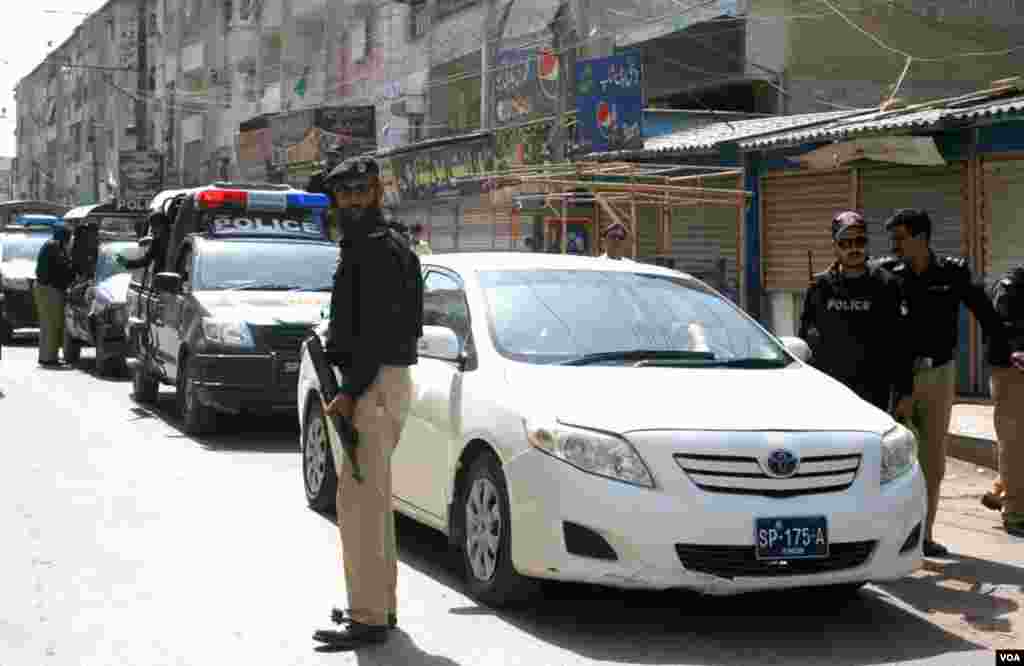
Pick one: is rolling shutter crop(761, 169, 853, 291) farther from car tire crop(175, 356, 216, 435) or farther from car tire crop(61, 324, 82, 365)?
car tire crop(61, 324, 82, 365)

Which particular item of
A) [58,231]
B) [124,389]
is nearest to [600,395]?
[124,389]

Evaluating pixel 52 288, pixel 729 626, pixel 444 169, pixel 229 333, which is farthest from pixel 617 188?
pixel 444 169

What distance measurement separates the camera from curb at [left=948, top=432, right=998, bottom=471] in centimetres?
1088

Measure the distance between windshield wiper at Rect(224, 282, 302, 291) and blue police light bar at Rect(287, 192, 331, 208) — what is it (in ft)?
5.60

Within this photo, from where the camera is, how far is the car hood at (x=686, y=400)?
5734 millimetres

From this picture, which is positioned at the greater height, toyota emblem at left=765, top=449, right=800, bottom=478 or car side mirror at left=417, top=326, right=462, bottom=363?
car side mirror at left=417, top=326, right=462, bottom=363

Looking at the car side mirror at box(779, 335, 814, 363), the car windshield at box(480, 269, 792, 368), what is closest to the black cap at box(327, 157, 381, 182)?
the car windshield at box(480, 269, 792, 368)

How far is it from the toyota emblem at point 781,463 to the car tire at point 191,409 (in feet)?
24.5

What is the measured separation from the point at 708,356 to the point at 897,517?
4.25 feet

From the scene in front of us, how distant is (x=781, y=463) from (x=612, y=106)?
14331mm

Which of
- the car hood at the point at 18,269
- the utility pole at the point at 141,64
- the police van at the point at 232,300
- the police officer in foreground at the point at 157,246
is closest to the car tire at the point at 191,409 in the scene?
the police van at the point at 232,300

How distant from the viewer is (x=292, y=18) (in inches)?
1811

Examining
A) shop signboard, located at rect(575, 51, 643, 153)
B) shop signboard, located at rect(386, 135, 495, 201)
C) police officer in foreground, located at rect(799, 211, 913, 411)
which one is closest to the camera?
police officer in foreground, located at rect(799, 211, 913, 411)

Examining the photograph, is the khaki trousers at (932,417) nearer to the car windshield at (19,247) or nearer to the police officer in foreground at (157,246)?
the police officer in foreground at (157,246)
